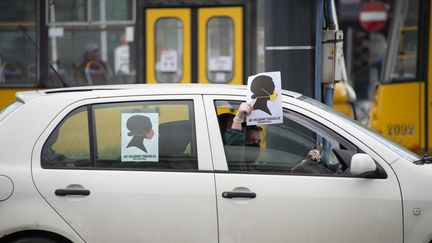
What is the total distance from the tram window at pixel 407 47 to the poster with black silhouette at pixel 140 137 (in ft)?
20.7

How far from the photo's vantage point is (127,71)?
387 inches

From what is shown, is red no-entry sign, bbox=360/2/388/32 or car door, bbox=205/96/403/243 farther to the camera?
red no-entry sign, bbox=360/2/388/32

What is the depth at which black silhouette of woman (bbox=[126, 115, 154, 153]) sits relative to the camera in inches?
199

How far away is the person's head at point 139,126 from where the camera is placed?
5066 mm

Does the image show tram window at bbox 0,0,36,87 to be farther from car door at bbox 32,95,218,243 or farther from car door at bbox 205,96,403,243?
car door at bbox 205,96,403,243

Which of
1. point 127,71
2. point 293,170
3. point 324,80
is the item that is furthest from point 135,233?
point 127,71

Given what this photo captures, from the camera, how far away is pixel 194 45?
9641 mm

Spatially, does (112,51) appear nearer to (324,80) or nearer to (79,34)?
(79,34)

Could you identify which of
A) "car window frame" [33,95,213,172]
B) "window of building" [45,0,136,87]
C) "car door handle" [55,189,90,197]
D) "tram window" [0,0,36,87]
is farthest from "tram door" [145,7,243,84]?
"car door handle" [55,189,90,197]

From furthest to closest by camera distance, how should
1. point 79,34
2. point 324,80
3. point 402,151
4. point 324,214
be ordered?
1. point 79,34
2. point 324,80
3. point 402,151
4. point 324,214

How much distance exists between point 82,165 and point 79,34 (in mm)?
5030

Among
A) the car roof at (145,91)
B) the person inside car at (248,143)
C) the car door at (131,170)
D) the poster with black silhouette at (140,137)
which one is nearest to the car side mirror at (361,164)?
the person inside car at (248,143)

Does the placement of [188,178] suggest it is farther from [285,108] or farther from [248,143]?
[285,108]

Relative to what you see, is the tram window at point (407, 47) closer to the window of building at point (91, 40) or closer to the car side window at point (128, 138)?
the window of building at point (91, 40)
